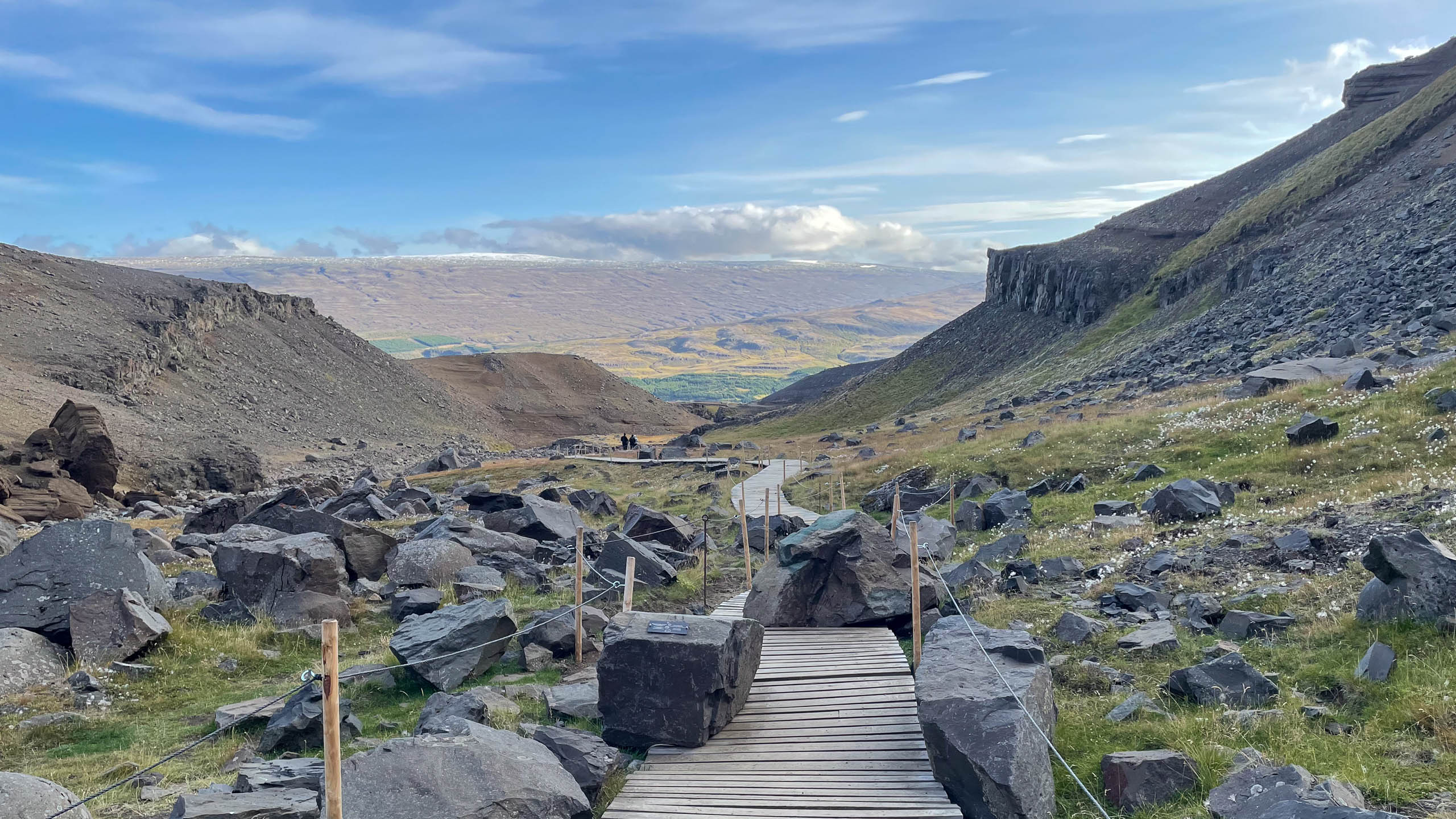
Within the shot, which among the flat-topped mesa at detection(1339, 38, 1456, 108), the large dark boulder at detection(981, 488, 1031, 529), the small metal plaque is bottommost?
the large dark boulder at detection(981, 488, 1031, 529)

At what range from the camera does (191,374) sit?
91500 millimetres

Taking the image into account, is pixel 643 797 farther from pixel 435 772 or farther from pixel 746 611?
pixel 746 611

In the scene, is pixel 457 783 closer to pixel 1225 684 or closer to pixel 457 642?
pixel 457 642

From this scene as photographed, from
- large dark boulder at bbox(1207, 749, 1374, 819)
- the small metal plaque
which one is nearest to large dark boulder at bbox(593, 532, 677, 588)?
the small metal plaque

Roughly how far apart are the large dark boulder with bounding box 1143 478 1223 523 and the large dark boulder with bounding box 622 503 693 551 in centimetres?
1202

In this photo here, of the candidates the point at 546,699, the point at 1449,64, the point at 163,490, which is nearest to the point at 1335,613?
the point at 546,699

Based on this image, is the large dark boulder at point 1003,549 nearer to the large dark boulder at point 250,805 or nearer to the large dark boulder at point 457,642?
the large dark boulder at point 457,642

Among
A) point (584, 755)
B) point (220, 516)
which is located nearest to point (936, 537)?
point (584, 755)

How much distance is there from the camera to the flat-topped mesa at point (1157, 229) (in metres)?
106

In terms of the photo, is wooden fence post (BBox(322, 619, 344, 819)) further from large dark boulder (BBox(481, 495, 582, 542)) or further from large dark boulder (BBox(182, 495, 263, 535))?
large dark boulder (BBox(182, 495, 263, 535))

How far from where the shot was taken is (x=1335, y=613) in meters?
11.7

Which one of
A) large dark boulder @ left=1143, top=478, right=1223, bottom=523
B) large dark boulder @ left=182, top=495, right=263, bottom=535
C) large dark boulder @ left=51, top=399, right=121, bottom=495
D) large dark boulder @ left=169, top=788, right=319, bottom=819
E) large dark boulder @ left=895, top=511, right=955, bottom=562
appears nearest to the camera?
large dark boulder @ left=169, top=788, right=319, bottom=819

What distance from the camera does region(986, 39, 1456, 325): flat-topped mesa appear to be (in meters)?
106

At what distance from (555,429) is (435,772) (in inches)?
4759
